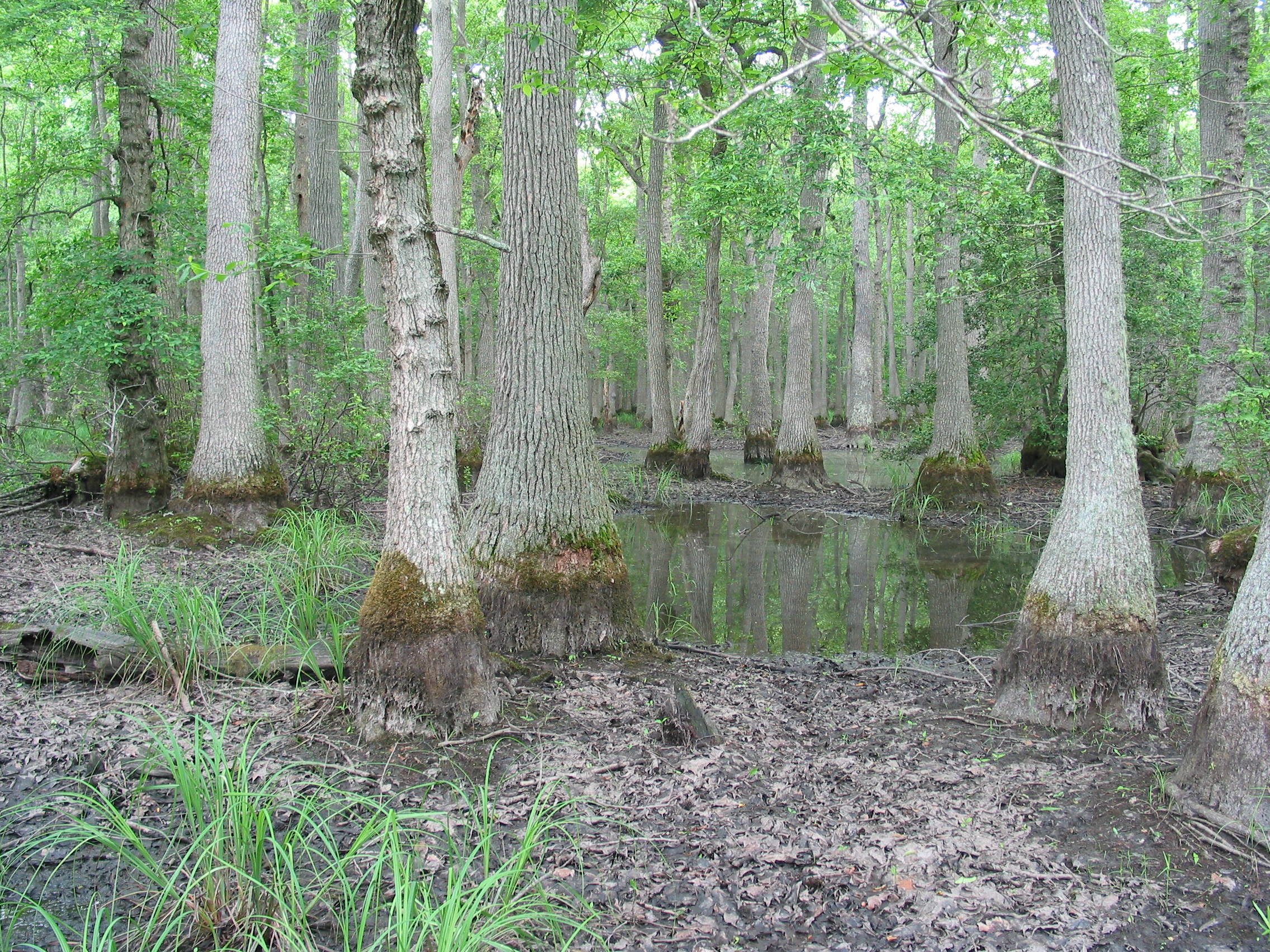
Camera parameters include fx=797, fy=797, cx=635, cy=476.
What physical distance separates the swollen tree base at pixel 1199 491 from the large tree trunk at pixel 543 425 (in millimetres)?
8982

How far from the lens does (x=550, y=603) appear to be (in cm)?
545

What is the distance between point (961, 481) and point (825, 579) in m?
4.64

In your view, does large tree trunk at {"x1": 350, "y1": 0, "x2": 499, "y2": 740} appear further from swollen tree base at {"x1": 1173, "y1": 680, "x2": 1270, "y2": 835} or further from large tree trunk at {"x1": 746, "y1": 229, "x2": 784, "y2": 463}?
large tree trunk at {"x1": 746, "y1": 229, "x2": 784, "y2": 463}

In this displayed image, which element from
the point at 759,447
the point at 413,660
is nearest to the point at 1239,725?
the point at 413,660

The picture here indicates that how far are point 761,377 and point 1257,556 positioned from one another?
15.4 metres

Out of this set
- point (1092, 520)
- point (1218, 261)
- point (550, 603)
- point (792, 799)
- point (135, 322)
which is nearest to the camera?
point (792, 799)

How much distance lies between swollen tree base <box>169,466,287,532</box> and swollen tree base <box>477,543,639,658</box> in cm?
379

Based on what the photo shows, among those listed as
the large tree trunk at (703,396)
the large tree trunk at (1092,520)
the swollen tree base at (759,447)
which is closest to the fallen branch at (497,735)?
the large tree trunk at (1092,520)

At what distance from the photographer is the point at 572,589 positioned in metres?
5.47

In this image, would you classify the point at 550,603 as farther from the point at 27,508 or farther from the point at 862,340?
the point at 862,340

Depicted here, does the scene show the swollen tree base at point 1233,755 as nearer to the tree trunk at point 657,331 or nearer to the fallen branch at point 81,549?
the fallen branch at point 81,549

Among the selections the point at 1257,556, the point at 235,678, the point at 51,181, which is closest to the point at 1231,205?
the point at 1257,556

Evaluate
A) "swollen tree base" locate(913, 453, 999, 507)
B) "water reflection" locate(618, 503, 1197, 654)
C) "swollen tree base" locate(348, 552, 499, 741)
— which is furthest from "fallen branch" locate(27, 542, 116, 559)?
"swollen tree base" locate(913, 453, 999, 507)

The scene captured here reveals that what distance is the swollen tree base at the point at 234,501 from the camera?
7.91 m
